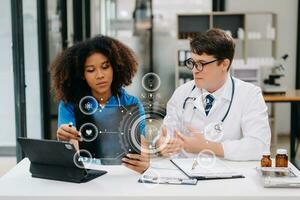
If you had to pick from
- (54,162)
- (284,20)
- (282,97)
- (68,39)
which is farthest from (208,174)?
(284,20)

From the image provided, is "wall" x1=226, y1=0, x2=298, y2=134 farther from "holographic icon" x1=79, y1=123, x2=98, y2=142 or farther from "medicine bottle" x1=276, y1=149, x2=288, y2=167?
"holographic icon" x1=79, y1=123, x2=98, y2=142

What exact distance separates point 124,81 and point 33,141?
0.64m

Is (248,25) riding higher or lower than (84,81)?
higher

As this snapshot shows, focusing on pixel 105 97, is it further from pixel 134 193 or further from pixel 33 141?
pixel 134 193

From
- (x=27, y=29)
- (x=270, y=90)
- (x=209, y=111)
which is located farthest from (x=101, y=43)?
(x=270, y=90)

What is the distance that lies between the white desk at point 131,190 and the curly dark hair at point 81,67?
502 millimetres

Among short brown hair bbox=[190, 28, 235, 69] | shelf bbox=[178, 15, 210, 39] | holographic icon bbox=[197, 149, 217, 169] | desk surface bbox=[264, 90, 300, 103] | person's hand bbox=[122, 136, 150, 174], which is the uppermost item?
shelf bbox=[178, 15, 210, 39]

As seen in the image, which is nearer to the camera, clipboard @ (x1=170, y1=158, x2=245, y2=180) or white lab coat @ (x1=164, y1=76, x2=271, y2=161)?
clipboard @ (x1=170, y1=158, x2=245, y2=180)

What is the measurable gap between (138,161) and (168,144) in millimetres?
208

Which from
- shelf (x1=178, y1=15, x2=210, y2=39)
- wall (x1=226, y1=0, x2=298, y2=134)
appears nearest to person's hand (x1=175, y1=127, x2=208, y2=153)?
shelf (x1=178, y1=15, x2=210, y2=39)

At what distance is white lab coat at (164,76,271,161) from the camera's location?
2078mm

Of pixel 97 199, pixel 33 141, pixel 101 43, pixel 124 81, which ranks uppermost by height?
pixel 101 43

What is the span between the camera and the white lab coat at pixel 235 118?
2078 millimetres

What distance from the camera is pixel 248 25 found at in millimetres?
5969
